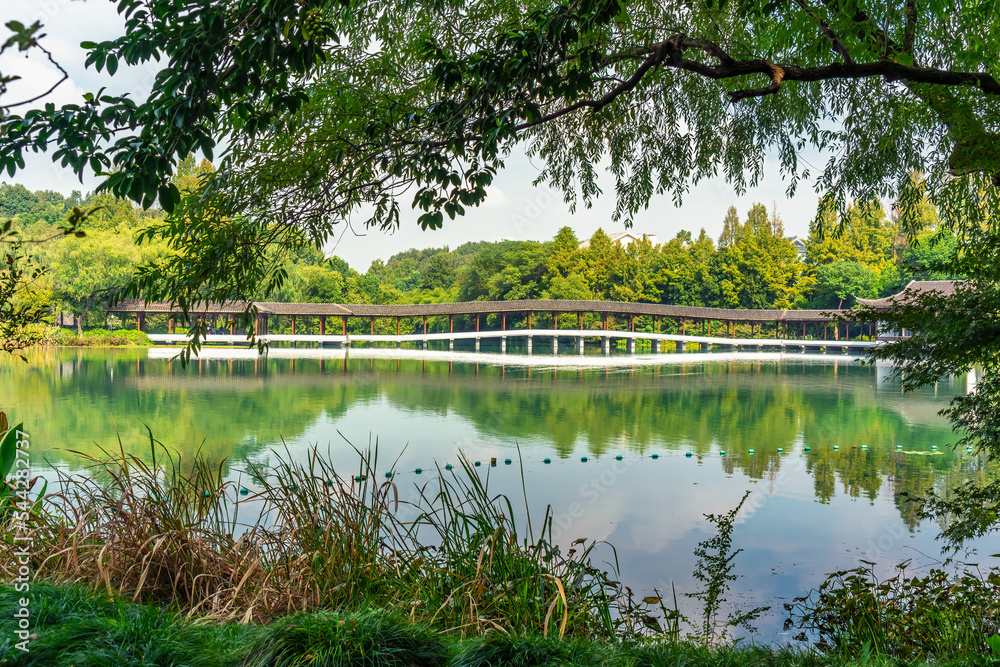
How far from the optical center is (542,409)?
10445 millimetres

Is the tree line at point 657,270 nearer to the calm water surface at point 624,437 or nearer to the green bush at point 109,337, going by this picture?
the green bush at point 109,337

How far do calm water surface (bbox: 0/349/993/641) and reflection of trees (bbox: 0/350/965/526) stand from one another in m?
0.05

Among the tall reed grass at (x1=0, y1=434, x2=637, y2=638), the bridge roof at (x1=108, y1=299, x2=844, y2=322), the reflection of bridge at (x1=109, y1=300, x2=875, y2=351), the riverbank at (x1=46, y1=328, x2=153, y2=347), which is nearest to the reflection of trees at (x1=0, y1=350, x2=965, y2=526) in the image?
the tall reed grass at (x1=0, y1=434, x2=637, y2=638)

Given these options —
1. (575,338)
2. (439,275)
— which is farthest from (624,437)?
(439,275)

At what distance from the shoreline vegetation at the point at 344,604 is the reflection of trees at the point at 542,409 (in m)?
2.32

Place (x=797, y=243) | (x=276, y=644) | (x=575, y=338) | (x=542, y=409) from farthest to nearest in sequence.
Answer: (x=797, y=243), (x=575, y=338), (x=542, y=409), (x=276, y=644)

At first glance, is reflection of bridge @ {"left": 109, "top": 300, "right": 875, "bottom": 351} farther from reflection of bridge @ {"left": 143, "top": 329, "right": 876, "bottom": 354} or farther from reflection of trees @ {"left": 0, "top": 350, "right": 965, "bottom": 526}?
reflection of trees @ {"left": 0, "top": 350, "right": 965, "bottom": 526}

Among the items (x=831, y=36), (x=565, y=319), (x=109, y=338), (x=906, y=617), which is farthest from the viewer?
(x=565, y=319)

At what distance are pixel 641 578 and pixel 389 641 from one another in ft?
Result: 8.12

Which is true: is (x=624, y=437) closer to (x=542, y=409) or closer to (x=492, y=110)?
(x=542, y=409)

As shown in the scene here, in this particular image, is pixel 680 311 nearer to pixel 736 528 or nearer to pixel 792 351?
pixel 792 351

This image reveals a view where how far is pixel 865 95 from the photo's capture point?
16.0ft

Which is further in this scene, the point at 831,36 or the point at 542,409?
the point at 542,409

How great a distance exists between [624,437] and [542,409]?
2342 millimetres
